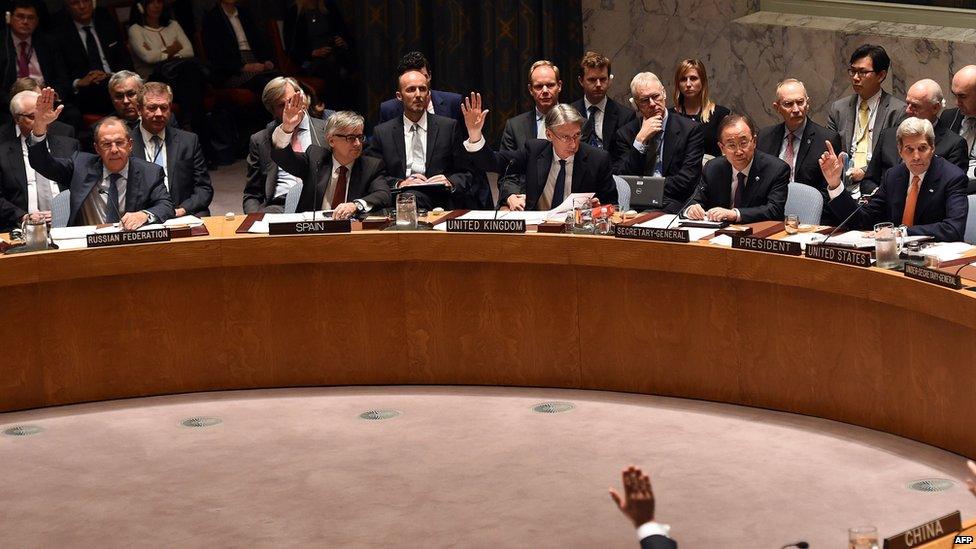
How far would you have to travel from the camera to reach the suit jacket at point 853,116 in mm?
8219

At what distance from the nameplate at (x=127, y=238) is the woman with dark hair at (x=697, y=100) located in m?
3.10

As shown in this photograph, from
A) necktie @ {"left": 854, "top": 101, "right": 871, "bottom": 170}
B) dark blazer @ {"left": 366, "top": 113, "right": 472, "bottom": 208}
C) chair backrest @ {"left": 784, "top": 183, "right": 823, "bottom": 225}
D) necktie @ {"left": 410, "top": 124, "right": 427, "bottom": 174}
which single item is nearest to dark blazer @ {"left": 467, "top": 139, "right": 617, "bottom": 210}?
dark blazer @ {"left": 366, "top": 113, "right": 472, "bottom": 208}

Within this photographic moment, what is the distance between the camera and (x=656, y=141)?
7.97 m

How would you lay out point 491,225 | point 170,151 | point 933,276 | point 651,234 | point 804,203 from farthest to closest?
point 170,151 < point 804,203 < point 491,225 < point 651,234 < point 933,276

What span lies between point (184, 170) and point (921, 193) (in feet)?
11.8

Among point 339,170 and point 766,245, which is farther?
point 339,170

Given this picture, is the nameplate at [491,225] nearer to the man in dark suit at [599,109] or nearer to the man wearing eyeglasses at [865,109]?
the man in dark suit at [599,109]

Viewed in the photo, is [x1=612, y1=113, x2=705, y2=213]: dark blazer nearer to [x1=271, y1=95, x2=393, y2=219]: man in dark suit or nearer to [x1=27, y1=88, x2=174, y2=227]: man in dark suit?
[x1=271, y1=95, x2=393, y2=219]: man in dark suit

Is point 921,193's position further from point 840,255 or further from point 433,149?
point 433,149

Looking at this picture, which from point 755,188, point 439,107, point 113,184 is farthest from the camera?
point 439,107

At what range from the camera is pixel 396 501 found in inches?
210

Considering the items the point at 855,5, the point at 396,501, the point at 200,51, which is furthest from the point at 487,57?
the point at 396,501

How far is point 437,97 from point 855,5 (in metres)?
2.86

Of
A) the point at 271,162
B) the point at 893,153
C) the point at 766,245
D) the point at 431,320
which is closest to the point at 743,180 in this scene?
the point at 766,245
